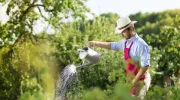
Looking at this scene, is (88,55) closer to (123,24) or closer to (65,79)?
(65,79)

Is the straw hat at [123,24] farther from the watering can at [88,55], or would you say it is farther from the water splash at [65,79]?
→ the water splash at [65,79]

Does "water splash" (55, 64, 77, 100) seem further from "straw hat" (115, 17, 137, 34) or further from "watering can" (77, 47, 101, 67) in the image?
"straw hat" (115, 17, 137, 34)

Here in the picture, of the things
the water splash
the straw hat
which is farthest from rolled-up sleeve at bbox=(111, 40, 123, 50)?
the water splash

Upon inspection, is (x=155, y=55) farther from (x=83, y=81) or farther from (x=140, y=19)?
(x=140, y=19)

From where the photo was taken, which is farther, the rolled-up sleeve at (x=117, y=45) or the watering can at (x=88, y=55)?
the watering can at (x=88, y=55)

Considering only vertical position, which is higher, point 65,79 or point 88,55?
point 88,55

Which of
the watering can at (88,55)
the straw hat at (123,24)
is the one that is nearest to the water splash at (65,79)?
the watering can at (88,55)

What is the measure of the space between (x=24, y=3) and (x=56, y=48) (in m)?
1.94

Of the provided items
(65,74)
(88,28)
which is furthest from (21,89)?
(65,74)

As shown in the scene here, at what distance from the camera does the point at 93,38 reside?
873 inches

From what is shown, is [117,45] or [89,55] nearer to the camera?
[117,45]

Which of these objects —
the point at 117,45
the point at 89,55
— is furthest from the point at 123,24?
the point at 89,55

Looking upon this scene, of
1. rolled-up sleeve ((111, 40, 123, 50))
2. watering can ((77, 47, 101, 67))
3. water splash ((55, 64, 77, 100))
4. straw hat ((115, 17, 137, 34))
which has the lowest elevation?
water splash ((55, 64, 77, 100))

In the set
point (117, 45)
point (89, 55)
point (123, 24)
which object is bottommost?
point (89, 55)
